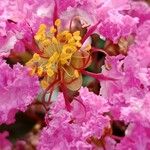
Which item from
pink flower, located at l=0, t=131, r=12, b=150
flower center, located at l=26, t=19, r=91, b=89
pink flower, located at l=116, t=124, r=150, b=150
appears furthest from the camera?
pink flower, located at l=0, t=131, r=12, b=150

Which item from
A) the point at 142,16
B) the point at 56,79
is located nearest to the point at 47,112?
the point at 56,79

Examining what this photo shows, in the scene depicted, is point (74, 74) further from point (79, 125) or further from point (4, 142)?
point (4, 142)

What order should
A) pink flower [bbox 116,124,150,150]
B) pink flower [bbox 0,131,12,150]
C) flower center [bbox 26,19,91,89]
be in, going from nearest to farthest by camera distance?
pink flower [bbox 116,124,150,150] → flower center [bbox 26,19,91,89] → pink flower [bbox 0,131,12,150]

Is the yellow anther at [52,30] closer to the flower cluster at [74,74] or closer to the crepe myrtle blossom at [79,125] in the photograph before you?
the flower cluster at [74,74]

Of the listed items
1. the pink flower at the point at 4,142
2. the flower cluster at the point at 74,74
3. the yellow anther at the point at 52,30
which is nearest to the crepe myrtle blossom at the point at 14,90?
the flower cluster at the point at 74,74

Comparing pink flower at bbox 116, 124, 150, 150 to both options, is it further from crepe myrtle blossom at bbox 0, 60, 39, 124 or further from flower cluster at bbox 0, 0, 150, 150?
crepe myrtle blossom at bbox 0, 60, 39, 124

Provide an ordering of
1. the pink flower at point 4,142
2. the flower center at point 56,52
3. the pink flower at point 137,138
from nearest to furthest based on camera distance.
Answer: the pink flower at point 137,138, the flower center at point 56,52, the pink flower at point 4,142

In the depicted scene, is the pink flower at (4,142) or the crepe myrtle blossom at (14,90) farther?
the pink flower at (4,142)

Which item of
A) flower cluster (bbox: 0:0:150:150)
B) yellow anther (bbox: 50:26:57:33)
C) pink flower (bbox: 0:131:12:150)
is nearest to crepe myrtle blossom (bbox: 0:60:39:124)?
flower cluster (bbox: 0:0:150:150)

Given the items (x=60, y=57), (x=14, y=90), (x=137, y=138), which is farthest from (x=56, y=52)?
(x=137, y=138)
